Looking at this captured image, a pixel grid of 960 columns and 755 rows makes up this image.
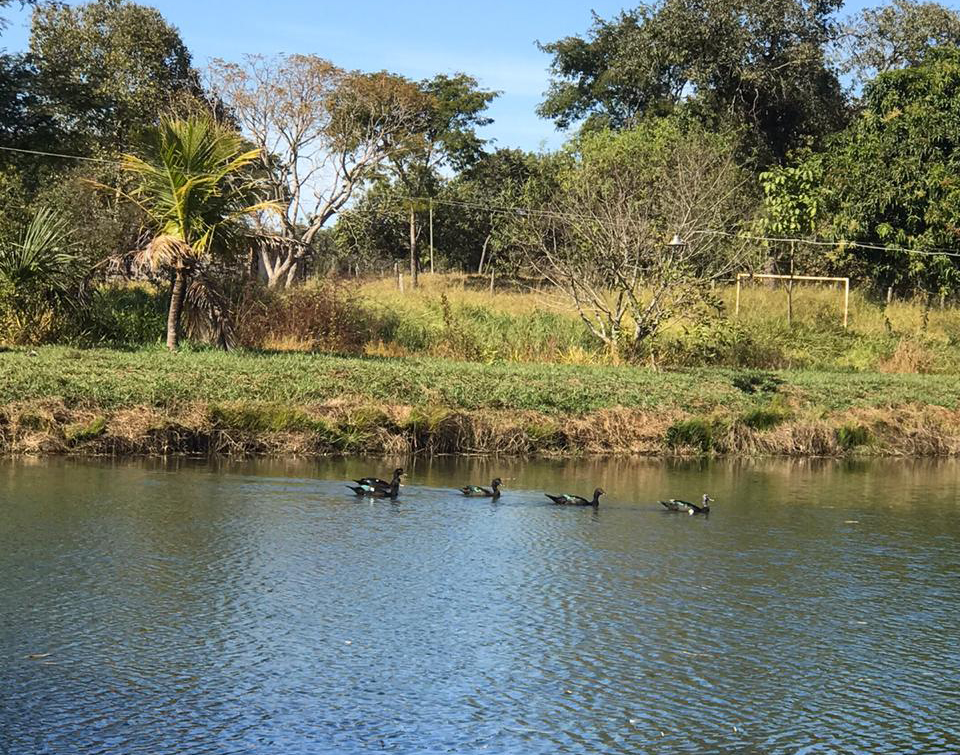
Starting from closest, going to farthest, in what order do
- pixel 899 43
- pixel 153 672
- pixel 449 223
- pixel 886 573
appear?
1. pixel 153 672
2. pixel 886 573
3. pixel 899 43
4. pixel 449 223

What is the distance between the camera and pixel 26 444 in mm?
17547

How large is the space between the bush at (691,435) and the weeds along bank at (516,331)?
4743 mm

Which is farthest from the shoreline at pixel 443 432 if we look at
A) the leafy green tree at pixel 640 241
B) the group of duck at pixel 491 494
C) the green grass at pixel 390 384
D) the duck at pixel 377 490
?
the leafy green tree at pixel 640 241

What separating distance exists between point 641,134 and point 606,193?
10753 millimetres

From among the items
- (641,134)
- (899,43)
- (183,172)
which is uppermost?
(899,43)

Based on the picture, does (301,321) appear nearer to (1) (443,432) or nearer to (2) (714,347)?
(1) (443,432)

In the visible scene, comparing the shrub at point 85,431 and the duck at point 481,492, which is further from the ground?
the shrub at point 85,431

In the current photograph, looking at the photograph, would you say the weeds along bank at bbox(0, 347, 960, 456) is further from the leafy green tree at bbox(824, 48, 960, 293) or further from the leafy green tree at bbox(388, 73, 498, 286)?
the leafy green tree at bbox(388, 73, 498, 286)

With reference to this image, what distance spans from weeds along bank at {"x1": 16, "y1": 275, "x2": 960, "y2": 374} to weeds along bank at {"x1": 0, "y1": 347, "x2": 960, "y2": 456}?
7.43ft

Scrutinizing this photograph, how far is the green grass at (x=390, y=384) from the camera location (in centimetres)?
1867

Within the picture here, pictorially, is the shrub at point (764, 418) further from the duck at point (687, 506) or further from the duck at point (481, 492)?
the duck at point (481, 492)

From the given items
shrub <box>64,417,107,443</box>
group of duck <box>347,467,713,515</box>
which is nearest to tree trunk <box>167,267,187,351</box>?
shrub <box>64,417,107,443</box>

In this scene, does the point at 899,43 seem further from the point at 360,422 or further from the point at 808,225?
the point at 360,422

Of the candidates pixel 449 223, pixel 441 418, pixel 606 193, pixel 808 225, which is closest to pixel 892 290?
pixel 808 225
